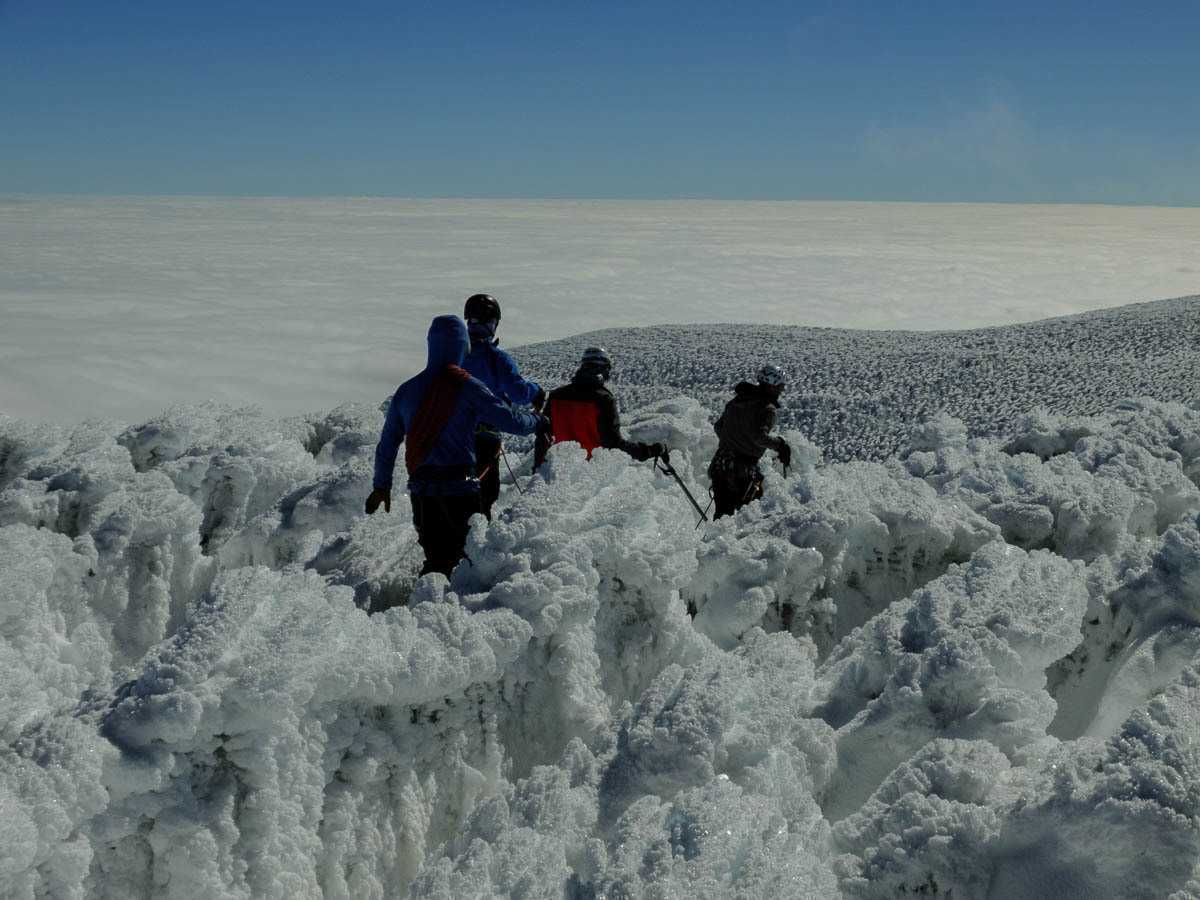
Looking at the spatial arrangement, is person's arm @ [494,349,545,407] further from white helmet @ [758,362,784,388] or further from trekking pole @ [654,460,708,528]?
white helmet @ [758,362,784,388]

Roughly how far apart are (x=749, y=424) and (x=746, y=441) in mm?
79

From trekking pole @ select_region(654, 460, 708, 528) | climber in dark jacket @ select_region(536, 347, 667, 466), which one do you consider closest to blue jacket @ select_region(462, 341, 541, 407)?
climber in dark jacket @ select_region(536, 347, 667, 466)

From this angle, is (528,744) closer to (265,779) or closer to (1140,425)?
(265,779)

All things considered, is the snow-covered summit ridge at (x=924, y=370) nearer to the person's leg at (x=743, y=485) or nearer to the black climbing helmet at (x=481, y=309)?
the person's leg at (x=743, y=485)

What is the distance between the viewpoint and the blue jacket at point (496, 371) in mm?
4059

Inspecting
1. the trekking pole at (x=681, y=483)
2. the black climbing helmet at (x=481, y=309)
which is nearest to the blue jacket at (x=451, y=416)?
the black climbing helmet at (x=481, y=309)

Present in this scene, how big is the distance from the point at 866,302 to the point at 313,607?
1850 centimetres

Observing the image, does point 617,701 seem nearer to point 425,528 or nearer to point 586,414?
point 425,528

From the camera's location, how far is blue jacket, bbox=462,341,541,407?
4.06 m

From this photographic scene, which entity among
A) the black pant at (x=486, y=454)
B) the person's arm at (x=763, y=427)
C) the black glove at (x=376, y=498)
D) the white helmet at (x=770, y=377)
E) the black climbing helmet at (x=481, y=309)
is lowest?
the black glove at (x=376, y=498)

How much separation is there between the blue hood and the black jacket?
166 cm

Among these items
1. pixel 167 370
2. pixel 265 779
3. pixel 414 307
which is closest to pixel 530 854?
pixel 265 779

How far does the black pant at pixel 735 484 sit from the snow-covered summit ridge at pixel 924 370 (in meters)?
1.93

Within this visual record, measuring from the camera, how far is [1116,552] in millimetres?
3793
